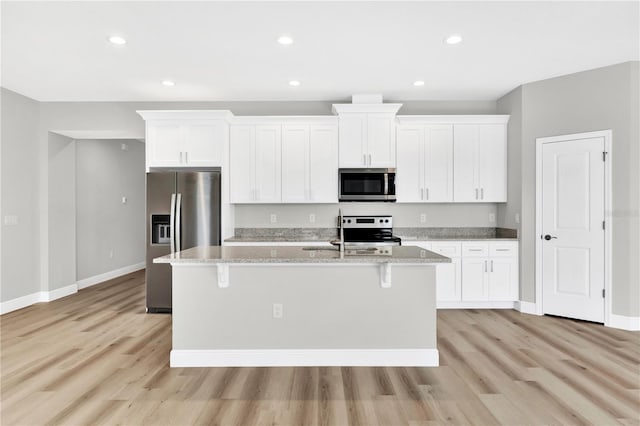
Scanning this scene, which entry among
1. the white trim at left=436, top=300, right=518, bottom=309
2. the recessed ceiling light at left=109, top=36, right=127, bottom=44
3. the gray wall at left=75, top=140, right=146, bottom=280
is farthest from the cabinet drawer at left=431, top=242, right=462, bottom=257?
the gray wall at left=75, top=140, right=146, bottom=280

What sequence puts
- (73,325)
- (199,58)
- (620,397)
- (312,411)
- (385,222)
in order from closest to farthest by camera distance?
(312,411) → (620,397) → (199,58) → (73,325) → (385,222)

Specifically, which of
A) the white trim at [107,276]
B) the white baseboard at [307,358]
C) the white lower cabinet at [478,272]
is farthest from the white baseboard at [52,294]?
the white lower cabinet at [478,272]

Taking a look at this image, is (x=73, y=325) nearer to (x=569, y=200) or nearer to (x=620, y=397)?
(x=620, y=397)

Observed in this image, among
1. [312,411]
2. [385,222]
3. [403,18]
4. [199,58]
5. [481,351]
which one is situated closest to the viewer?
[312,411]

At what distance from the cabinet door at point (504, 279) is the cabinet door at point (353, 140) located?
209cm

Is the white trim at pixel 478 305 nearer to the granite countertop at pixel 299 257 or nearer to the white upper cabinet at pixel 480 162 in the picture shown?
Answer: the white upper cabinet at pixel 480 162

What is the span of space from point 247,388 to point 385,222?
3178 mm

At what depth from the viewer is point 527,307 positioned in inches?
176

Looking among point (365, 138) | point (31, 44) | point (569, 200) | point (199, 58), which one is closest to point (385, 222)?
point (365, 138)

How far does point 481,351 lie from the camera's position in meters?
3.24

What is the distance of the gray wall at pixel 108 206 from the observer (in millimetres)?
6008

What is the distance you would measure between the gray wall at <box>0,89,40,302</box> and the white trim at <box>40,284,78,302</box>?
0.13 meters

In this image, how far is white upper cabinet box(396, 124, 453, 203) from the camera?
4.91 metres

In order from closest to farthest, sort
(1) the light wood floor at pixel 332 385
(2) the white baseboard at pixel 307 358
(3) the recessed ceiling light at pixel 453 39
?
1. (1) the light wood floor at pixel 332 385
2. (2) the white baseboard at pixel 307 358
3. (3) the recessed ceiling light at pixel 453 39
